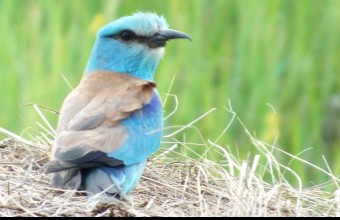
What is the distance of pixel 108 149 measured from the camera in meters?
5.40

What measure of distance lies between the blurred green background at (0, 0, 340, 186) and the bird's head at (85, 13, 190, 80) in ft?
2.83

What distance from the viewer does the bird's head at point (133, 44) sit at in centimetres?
617

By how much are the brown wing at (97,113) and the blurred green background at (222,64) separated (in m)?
1.22

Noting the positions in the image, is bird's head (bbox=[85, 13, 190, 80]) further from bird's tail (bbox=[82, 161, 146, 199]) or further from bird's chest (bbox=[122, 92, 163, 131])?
bird's tail (bbox=[82, 161, 146, 199])

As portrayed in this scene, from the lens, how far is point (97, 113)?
5535 millimetres

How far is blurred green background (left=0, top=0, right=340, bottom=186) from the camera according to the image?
7.26 m

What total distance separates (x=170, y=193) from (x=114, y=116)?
16.4 inches

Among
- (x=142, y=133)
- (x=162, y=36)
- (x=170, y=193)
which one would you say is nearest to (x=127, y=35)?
(x=162, y=36)

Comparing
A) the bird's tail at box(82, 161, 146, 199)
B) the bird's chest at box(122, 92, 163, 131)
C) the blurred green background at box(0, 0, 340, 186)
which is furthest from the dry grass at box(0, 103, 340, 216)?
the blurred green background at box(0, 0, 340, 186)

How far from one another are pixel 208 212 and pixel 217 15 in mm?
2788

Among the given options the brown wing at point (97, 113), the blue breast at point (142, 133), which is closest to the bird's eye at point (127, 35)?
the brown wing at point (97, 113)

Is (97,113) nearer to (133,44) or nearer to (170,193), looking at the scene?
(170,193)

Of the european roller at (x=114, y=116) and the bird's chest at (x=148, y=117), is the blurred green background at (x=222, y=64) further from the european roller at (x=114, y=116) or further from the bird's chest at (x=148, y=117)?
the bird's chest at (x=148, y=117)

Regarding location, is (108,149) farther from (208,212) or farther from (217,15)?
(217,15)
